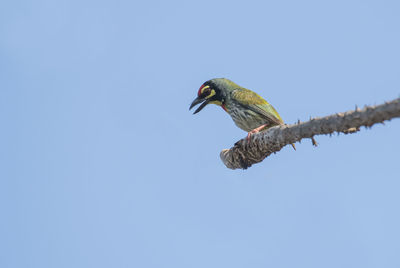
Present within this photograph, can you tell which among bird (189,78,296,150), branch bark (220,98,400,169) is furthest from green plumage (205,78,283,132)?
branch bark (220,98,400,169)

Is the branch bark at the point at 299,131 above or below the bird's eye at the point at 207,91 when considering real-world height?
below

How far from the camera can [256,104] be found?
855 centimetres

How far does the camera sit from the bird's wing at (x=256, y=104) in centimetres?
827

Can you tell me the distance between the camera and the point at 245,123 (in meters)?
8.69

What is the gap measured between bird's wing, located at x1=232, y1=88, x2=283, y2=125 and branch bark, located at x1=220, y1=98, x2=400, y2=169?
1.15 metres

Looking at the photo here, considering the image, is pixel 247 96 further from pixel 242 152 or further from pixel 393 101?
pixel 393 101

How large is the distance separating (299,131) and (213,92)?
A: 13.3ft

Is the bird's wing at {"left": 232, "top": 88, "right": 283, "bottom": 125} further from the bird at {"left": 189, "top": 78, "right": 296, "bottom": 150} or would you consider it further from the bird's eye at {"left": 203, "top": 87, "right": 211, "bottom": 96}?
the bird's eye at {"left": 203, "top": 87, "right": 211, "bottom": 96}

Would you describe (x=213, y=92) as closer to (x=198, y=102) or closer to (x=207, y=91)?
(x=207, y=91)

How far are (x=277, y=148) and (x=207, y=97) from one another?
11.1ft

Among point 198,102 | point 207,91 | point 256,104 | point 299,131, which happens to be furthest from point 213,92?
point 299,131

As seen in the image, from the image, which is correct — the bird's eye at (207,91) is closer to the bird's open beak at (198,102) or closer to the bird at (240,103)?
the bird at (240,103)

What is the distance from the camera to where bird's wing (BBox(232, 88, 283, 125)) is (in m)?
8.27

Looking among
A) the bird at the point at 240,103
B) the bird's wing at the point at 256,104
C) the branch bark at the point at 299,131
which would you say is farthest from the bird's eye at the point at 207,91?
the branch bark at the point at 299,131
